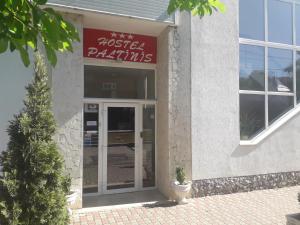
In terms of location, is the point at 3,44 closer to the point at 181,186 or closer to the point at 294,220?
the point at 294,220

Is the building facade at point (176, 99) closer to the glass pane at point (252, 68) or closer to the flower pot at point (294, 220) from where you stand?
the glass pane at point (252, 68)

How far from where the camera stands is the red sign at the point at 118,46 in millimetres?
6797

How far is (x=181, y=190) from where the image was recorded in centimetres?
636

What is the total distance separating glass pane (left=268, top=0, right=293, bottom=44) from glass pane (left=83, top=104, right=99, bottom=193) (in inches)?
229

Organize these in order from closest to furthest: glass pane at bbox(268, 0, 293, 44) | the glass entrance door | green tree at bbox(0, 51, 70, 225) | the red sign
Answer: green tree at bbox(0, 51, 70, 225), the red sign, the glass entrance door, glass pane at bbox(268, 0, 293, 44)

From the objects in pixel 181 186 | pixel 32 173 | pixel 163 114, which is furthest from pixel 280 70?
pixel 32 173

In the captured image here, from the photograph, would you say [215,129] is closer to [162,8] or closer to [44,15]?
[162,8]

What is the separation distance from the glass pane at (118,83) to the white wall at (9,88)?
1.57 m

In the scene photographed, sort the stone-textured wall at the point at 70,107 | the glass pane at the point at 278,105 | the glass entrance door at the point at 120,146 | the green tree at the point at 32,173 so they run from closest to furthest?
the green tree at the point at 32,173
the stone-textured wall at the point at 70,107
the glass entrance door at the point at 120,146
the glass pane at the point at 278,105

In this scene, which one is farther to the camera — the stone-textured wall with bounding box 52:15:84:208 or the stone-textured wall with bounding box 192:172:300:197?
the stone-textured wall with bounding box 192:172:300:197

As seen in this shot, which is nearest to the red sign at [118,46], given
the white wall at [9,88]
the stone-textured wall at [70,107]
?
the stone-textured wall at [70,107]

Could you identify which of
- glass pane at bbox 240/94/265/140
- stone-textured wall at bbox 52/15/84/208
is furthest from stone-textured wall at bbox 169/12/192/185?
stone-textured wall at bbox 52/15/84/208

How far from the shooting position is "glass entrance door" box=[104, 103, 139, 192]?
725 centimetres

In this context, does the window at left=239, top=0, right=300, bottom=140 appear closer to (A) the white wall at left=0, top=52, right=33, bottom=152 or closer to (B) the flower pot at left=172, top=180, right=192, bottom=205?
(B) the flower pot at left=172, top=180, right=192, bottom=205
